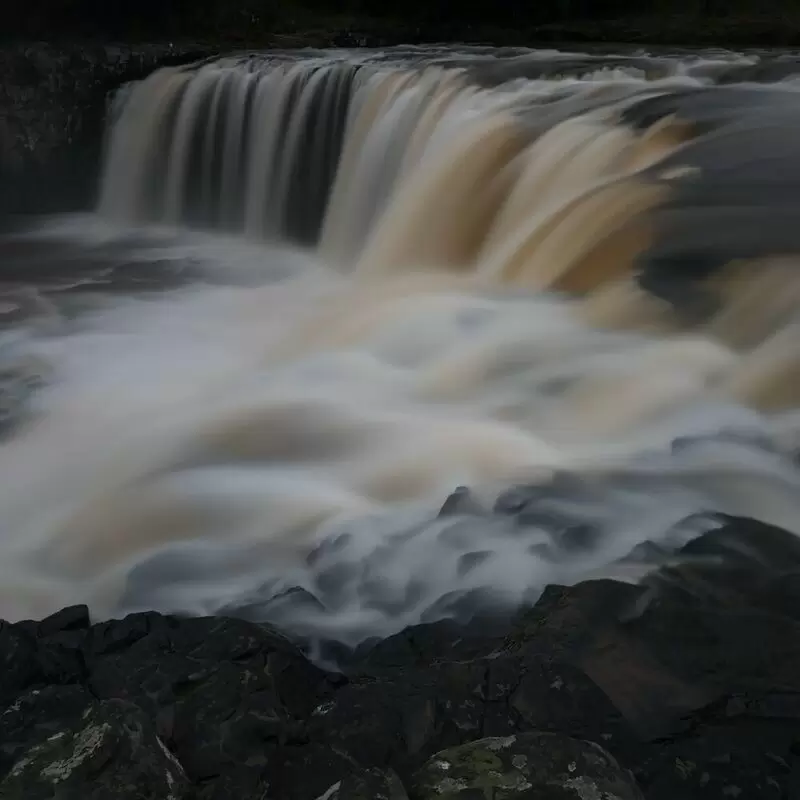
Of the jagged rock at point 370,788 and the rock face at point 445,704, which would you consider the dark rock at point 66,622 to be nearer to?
the rock face at point 445,704

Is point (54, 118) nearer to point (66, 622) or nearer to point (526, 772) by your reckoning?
point (66, 622)

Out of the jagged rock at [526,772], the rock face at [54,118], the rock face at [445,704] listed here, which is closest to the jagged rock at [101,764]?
the rock face at [445,704]

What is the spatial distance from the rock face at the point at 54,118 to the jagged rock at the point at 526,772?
8.40 m

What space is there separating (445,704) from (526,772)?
351mm

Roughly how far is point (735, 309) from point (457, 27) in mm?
11098

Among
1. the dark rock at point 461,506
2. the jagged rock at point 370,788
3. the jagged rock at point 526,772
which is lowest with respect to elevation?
the dark rock at point 461,506

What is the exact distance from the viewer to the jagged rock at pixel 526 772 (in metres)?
1.51

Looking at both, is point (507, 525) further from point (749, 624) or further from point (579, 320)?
point (579, 320)

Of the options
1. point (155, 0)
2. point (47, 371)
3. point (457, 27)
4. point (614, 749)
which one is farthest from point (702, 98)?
point (457, 27)

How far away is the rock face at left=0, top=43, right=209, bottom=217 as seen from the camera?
28.4 feet

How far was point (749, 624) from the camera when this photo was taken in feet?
6.81

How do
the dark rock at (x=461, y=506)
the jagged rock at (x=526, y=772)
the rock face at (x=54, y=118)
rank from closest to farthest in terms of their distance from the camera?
the jagged rock at (x=526, y=772), the dark rock at (x=461, y=506), the rock face at (x=54, y=118)

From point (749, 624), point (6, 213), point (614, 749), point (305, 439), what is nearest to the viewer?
point (614, 749)

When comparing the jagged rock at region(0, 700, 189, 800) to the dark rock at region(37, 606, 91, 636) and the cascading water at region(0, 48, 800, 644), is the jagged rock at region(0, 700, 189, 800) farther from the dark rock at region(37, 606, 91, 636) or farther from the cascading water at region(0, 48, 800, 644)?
the cascading water at region(0, 48, 800, 644)
